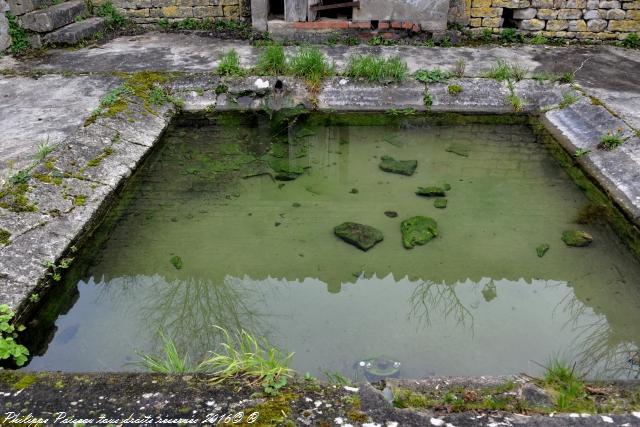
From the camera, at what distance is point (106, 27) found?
8.28 metres

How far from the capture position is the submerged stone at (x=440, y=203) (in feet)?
15.1

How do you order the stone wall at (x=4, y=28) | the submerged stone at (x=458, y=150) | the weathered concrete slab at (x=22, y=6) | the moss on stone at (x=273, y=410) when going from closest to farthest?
the moss on stone at (x=273, y=410)
the submerged stone at (x=458, y=150)
the stone wall at (x=4, y=28)
the weathered concrete slab at (x=22, y=6)

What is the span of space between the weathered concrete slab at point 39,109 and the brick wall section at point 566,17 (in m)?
5.50

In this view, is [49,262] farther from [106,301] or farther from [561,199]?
[561,199]

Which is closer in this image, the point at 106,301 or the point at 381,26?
the point at 106,301

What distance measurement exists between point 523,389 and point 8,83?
21.0 feet

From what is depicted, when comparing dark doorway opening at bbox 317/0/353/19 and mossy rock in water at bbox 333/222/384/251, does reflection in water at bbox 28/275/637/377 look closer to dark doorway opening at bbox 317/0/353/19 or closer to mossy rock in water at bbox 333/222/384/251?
mossy rock in water at bbox 333/222/384/251

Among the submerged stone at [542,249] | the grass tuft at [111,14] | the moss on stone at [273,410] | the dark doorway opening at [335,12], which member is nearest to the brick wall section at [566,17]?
the dark doorway opening at [335,12]

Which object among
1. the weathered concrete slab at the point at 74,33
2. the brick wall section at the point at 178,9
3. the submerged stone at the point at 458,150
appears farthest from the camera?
the brick wall section at the point at 178,9

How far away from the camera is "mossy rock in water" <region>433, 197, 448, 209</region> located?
4606 millimetres

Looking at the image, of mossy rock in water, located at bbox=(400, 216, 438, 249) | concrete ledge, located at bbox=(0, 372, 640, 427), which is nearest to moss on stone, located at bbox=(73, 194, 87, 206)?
concrete ledge, located at bbox=(0, 372, 640, 427)

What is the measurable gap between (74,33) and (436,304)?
259 inches

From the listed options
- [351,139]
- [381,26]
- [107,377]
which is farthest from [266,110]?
[107,377]

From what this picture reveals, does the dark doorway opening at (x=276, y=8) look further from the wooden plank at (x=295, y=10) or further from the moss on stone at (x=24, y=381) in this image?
the moss on stone at (x=24, y=381)
